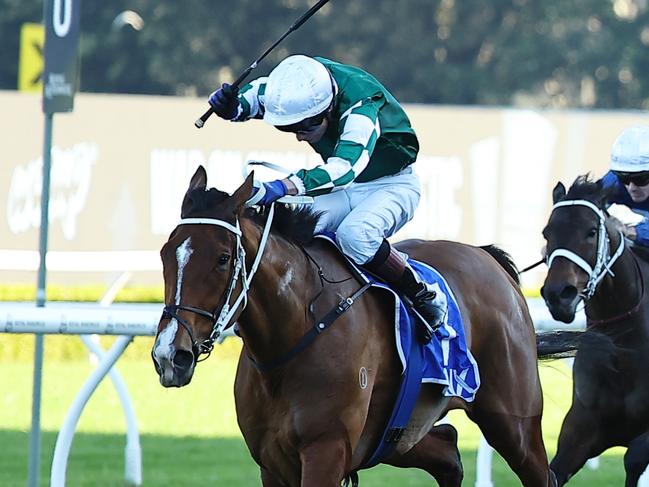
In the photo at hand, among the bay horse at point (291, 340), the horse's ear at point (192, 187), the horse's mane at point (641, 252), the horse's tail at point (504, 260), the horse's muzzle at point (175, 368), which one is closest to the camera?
the horse's muzzle at point (175, 368)

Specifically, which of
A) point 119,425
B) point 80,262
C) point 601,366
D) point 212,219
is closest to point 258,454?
point 212,219

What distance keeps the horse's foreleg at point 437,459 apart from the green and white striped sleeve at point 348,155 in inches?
54.4

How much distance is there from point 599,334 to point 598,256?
12.6 inches

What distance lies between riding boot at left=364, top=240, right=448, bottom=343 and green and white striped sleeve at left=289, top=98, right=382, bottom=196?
1.29 feet

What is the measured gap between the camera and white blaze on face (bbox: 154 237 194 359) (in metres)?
3.67

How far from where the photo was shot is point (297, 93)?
432cm

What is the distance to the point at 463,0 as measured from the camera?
31.6m

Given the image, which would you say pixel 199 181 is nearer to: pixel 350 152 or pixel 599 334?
pixel 350 152

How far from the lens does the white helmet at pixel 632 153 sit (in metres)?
5.71

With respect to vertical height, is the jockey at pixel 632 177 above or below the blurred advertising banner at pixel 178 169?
above

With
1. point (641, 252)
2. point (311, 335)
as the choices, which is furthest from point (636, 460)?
point (311, 335)

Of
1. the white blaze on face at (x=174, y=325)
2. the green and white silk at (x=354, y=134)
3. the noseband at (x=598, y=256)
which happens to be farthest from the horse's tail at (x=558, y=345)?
the white blaze on face at (x=174, y=325)

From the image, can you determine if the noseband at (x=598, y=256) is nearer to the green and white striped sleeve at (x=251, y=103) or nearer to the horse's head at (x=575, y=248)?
the horse's head at (x=575, y=248)

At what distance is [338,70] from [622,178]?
1.78 meters
